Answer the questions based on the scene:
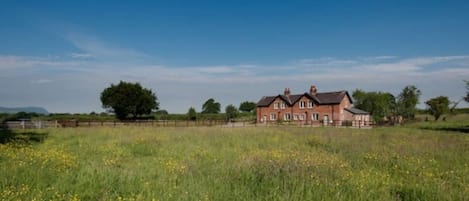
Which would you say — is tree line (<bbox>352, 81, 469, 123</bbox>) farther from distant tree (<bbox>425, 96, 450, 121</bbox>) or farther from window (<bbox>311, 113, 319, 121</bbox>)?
window (<bbox>311, 113, 319, 121</bbox>)

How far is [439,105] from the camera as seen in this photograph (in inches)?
2800

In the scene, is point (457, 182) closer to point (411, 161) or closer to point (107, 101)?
A: point (411, 161)

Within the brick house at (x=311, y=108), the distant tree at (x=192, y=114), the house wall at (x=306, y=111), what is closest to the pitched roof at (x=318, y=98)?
the brick house at (x=311, y=108)

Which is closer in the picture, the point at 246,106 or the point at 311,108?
the point at 311,108

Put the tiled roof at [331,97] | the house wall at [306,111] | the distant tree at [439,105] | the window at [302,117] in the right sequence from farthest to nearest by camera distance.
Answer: the distant tree at [439,105] → the window at [302,117] → the tiled roof at [331,97] → the house wall at [306,111]

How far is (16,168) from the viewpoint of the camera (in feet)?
27.7

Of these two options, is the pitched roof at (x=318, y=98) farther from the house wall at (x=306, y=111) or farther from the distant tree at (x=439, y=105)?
the distant tree at (x=439, y=105)

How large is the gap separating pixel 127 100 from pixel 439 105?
6583 centimetres

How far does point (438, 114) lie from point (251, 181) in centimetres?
7748

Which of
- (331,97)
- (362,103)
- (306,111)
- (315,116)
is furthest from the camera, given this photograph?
(362,103)

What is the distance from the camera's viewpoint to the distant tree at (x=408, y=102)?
3201 inches

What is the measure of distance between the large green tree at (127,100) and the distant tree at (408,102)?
60.0 m

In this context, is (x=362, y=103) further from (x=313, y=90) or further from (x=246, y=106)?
(x=246, y=106)

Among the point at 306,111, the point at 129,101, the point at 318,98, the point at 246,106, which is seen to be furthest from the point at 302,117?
the point at 246,106
